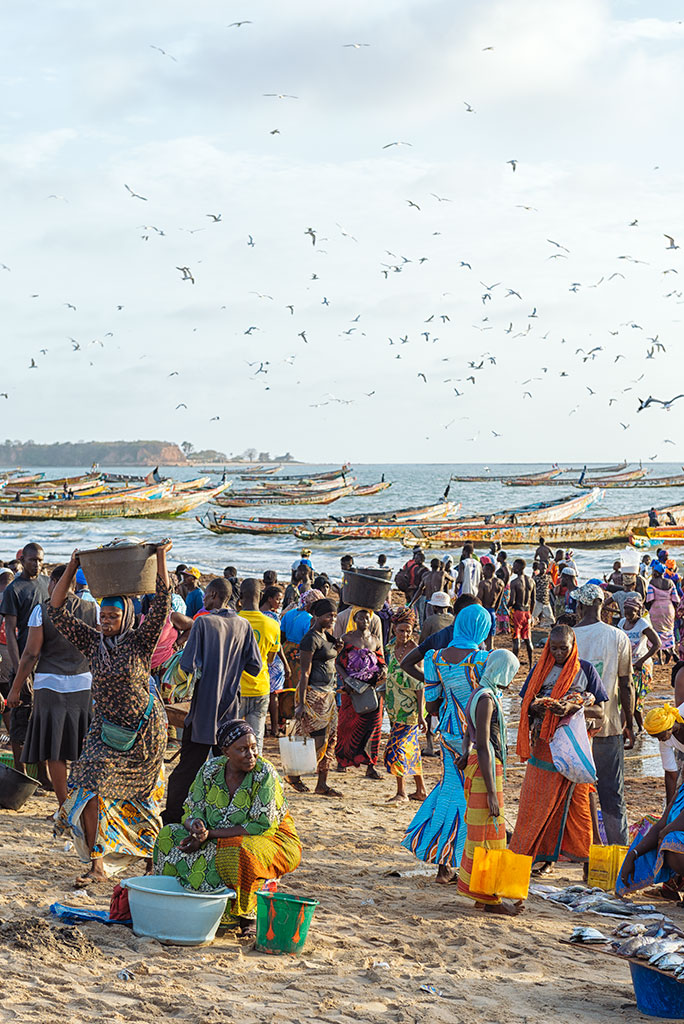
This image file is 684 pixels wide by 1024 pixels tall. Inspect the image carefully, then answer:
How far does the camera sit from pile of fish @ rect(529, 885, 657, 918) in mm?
5359

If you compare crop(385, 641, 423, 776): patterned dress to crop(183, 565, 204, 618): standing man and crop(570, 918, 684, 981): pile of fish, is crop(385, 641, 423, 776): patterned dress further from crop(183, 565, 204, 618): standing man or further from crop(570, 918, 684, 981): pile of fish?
crop(570, 918, 684, 981): pile of fish

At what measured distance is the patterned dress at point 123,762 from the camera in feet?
17.2

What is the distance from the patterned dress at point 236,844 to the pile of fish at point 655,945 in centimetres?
142

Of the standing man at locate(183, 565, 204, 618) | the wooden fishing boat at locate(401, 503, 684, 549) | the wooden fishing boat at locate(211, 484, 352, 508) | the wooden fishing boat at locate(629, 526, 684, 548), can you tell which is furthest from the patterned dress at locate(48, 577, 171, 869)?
the wooden fishing boat at locate(211, 484, 352, 508)

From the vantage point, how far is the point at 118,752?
528cm

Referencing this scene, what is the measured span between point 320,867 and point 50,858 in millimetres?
1564

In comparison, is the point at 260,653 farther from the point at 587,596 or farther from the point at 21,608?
the point at 587,596

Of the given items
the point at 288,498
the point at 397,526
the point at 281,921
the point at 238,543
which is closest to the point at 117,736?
the point at 281,921

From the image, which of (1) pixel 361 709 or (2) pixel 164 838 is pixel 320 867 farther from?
(1) pixel 361 709

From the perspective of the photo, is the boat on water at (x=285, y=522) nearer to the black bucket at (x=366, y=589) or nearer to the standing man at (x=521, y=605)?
the standing man at (x=521, y=605)

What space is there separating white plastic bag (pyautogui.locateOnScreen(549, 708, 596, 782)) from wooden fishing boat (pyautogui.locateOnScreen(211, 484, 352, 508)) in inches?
2033

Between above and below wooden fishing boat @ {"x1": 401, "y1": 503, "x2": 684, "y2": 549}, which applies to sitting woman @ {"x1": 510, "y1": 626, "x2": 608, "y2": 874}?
below

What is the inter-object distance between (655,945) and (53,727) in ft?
12.2

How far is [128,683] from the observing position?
208 inches
